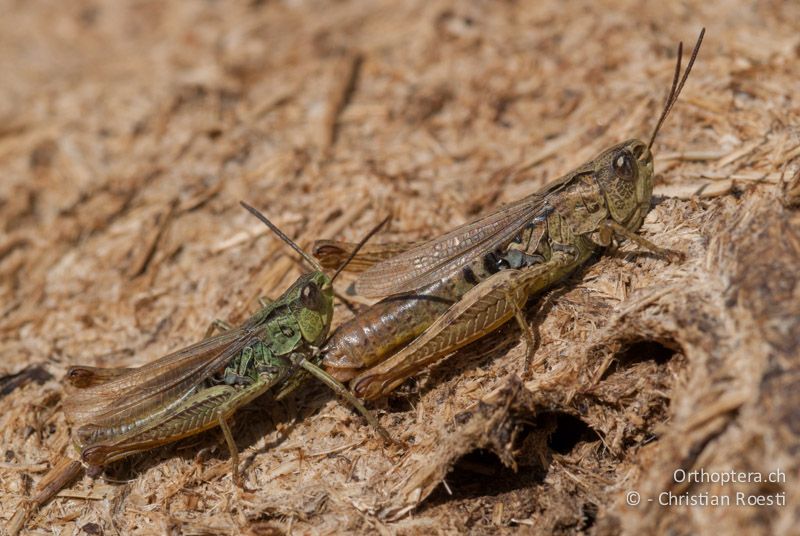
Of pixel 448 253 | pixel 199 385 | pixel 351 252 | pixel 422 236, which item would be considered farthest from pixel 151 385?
pixel 422 236

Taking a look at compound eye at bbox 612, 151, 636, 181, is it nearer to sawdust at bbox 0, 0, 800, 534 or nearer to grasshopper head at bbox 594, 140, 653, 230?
grasshopper head at bbox 594, 140, 653, 230

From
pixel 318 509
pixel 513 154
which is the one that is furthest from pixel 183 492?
pixel 513 154

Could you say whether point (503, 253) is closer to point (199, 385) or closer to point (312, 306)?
point (312, 306)

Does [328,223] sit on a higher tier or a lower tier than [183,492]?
higher

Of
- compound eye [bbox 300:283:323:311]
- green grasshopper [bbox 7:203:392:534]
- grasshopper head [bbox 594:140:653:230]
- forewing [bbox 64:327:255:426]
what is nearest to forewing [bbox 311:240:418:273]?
green grasshopper [bbox 7:203:392:534]

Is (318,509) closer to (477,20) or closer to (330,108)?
(330,108)

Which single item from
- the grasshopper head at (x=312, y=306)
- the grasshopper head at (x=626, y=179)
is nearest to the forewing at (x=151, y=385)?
the grasshopper head at (x=312, y=306)
